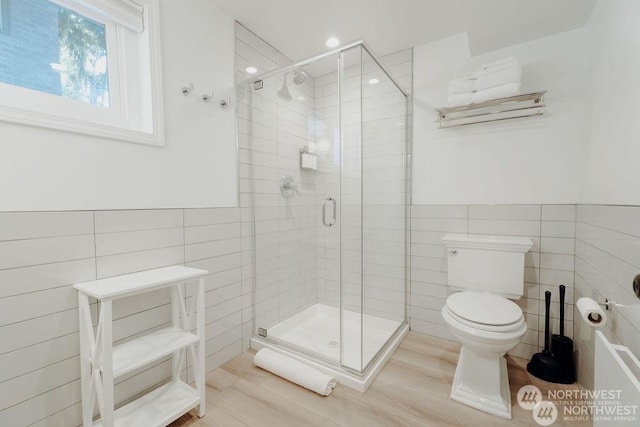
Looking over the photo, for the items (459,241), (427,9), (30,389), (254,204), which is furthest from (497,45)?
(30,389)

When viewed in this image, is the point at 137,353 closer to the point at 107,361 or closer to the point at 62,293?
the point at 107,361

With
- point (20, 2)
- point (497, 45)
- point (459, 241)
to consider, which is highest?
point (497, 45)

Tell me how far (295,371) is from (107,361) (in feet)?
3.38

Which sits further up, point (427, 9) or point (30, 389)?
point (427, 9)

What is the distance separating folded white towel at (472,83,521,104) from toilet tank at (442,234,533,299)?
0.97m

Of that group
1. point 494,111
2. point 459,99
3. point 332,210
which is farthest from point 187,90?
point 494,111

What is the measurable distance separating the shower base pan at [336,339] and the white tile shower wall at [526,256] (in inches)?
16.0

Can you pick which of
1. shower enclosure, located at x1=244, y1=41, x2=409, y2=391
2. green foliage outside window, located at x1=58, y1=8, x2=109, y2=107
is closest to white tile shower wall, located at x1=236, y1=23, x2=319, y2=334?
shower enclosure, located at x1=244, y1=41, x2=409, y2=391

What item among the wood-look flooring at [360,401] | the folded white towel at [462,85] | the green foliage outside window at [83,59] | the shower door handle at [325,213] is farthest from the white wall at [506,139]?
the green foliage outside window at [83,59]

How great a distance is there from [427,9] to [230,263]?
2220 mm

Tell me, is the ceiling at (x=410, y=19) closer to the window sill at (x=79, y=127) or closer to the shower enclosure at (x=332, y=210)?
the shower enclosure at (x=332, y=210)

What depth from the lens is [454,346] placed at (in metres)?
2.17

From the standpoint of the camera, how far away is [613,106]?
1.38 m

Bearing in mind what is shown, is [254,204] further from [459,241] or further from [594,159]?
[594,159]
